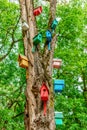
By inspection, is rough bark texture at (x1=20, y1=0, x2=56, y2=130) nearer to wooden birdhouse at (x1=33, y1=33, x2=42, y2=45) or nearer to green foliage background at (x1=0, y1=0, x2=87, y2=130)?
wooden birdhouse at (x1=33, y1=33, x2=42, y2=45)

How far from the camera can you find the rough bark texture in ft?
15.4

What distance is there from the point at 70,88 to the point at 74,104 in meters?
0.83

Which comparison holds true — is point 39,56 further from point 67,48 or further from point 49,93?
point 67,48

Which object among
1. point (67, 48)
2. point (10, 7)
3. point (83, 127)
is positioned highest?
point (10, 7)

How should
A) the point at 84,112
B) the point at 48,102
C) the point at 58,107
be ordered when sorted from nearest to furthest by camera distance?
the point at 48,102 → the point at 58,107 → the point at 84,112

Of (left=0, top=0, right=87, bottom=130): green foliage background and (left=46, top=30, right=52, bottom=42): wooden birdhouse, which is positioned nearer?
(left=46, top=30, right=52, bottom=42): wooden birdhouse

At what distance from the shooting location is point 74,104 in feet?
38.4

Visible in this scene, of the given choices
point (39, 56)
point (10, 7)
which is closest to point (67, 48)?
point (10, 7)

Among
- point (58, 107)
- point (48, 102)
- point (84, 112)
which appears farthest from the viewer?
point (84, 112)

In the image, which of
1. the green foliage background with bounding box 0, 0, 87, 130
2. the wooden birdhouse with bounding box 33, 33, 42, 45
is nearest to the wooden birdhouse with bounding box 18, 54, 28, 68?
the wooden birdhouse with bounding box 33, 33, 42, 45

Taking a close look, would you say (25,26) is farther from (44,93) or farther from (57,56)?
(57,56)

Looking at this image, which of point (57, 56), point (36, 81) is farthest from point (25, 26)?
point (57, 56)

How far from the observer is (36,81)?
15.9 feet

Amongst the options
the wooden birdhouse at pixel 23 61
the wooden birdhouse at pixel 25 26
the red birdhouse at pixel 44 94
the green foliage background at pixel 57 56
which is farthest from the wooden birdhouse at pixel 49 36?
the green foliage background at pixel 57 56
